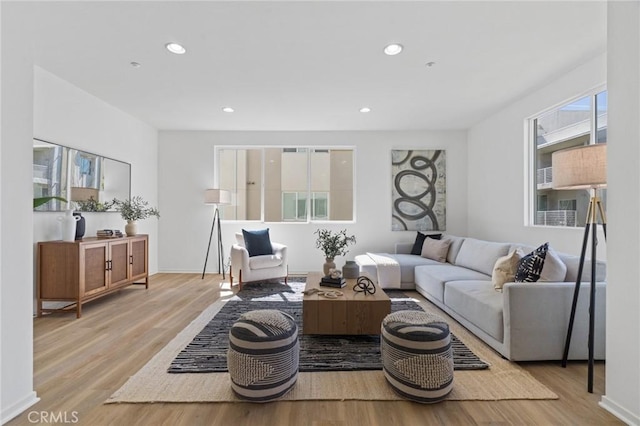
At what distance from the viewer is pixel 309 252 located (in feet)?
18.3

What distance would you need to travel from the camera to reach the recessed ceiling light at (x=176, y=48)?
2.71 meters

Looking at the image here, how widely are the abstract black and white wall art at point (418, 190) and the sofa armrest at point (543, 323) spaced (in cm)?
340

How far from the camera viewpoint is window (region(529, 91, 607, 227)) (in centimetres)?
305

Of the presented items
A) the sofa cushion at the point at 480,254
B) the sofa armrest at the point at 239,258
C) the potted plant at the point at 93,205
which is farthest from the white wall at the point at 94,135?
the sofa cushion at the point at 480,254

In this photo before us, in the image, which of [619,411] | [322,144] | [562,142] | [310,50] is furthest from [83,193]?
[562,142]

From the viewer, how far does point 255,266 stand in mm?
4375

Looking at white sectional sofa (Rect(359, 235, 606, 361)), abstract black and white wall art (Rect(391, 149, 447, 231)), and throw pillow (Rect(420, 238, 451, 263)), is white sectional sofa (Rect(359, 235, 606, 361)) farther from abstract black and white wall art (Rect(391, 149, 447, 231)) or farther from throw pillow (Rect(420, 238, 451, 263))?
abstract black and white wall art (Rect(391, 149, 447, 231))

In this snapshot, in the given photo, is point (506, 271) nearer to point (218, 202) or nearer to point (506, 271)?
point (506, 271)

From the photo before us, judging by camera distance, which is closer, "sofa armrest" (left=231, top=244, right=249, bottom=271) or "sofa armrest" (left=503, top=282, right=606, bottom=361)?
"sofa armrest" (left=503, top=282, right=606, bottom=361)

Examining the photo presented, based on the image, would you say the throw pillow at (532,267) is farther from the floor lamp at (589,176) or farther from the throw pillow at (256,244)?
the throw pillow at (256,244)

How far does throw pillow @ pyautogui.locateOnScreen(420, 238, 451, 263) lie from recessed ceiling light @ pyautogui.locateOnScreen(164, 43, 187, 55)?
162 inches

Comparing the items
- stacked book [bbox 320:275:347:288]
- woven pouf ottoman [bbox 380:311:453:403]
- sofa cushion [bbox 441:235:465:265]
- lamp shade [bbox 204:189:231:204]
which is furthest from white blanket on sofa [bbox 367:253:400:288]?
lamp shade [bbox 204:189:231:204]

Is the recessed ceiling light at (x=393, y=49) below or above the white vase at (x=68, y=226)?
above

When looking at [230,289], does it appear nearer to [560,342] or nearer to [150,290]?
[150,290]
